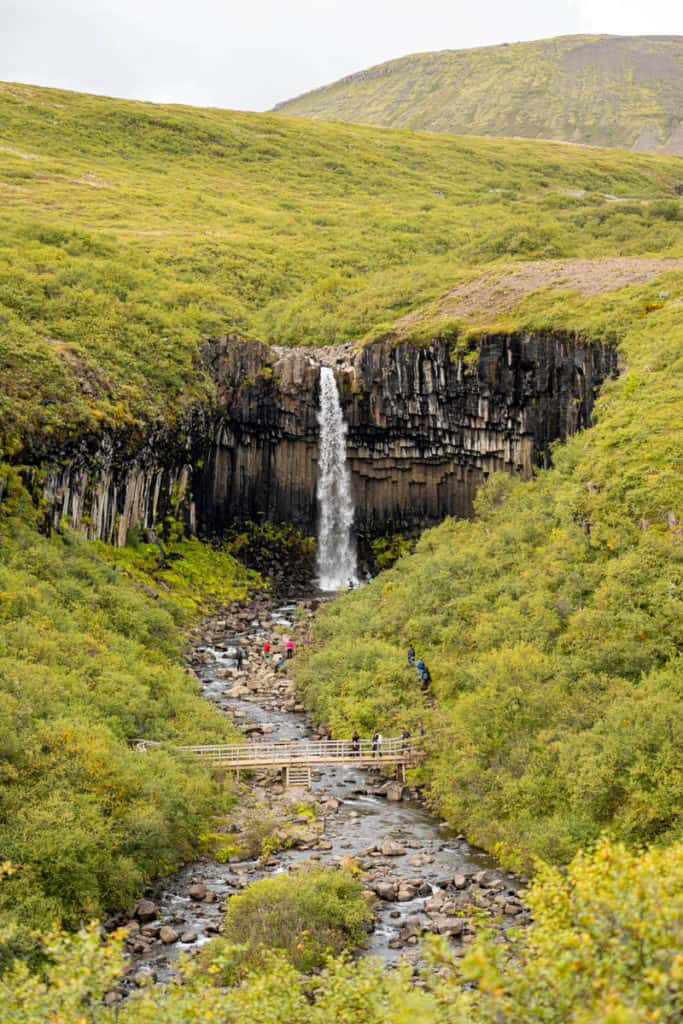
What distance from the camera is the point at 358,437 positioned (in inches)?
2456

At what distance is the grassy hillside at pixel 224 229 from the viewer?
2207 inches

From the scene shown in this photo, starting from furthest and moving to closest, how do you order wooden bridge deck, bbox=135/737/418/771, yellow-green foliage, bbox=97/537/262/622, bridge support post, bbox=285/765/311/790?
yellow-green foliage, bbox=97/537/262/622
bridge support post, bbox=285/765/311/790
wooden bridge deck, bbox=135/737/418/771

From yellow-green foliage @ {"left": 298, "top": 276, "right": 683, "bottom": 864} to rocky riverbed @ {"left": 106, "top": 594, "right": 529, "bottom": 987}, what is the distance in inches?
50.2

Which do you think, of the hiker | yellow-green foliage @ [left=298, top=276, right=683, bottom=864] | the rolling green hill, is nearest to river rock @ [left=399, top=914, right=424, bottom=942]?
yellow-green foliage @ [left=298, top=276, right=683, bottom=864]

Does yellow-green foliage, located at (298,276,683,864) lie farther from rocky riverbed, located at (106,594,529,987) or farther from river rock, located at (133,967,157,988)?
river rock, located at (133,967,157,988)

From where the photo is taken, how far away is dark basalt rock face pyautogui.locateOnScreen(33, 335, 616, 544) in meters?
52.0

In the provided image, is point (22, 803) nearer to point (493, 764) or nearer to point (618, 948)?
point (493, 764)

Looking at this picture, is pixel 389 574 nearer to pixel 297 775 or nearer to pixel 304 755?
pixel 304 755

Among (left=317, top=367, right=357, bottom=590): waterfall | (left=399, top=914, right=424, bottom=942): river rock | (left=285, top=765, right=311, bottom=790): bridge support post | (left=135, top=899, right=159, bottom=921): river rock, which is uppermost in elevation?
(left=317, top=367, right=357, bottom=590): waterfall

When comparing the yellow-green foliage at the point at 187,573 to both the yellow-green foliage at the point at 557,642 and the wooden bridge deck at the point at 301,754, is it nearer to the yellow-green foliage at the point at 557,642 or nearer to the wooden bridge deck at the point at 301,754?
the yellow-green foliage at the point at 557,642

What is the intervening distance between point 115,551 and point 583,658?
28.5 m

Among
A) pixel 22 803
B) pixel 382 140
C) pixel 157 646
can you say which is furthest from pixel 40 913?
pixel 382 140

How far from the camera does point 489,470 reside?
56750 millimetres

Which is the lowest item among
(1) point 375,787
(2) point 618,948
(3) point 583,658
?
(1) point 375,787
